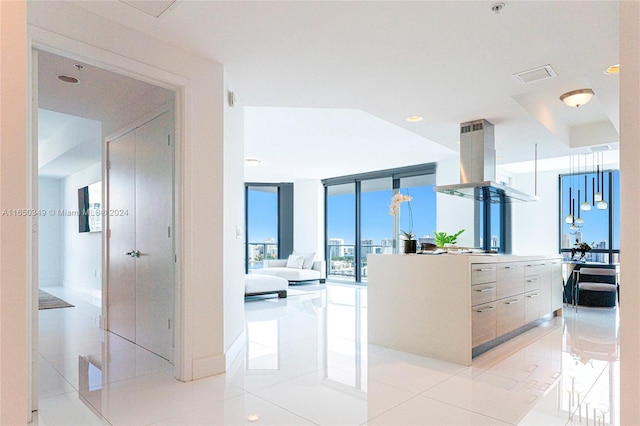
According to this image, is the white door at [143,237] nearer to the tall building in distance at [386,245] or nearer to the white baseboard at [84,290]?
the white baseboard at [84,290]

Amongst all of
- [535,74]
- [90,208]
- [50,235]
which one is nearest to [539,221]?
[535,74]

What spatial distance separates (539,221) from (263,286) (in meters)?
5.89

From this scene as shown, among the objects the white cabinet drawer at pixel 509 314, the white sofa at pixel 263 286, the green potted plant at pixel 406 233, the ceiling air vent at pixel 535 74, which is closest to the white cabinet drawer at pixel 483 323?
the white cabinet drawer at pixel 509 314

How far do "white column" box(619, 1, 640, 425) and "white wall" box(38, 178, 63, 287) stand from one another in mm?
9916

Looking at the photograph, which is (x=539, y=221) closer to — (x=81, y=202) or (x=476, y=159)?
(x=476, y=159)

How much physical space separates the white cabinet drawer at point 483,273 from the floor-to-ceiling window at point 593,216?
475 cm

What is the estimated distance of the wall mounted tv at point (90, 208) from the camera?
668 centimetres

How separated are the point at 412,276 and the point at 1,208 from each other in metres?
3.07

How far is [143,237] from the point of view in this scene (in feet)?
12.0

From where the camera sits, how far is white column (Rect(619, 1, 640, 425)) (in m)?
1.33

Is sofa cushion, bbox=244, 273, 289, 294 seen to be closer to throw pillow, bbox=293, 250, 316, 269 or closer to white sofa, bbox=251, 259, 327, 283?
white sofa, bbox=251, 259, 327, 283

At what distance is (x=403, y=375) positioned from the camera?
2.96m

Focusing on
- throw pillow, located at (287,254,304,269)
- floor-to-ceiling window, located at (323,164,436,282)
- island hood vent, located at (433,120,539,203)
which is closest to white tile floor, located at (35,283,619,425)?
island hood vent, located at (433,120,539,203)

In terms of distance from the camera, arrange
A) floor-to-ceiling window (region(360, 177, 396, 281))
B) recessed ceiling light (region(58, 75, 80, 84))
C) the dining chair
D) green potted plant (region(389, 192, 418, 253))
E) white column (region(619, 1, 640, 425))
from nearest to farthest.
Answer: white column (region(619, 1, 640, 425)), recessed ceiling light (region(58, 75, 80, 84)), green potted plant (region(389, 192, 418, 253)), the dining chair, floor-to-ceiling window (region(360, 177, 396, 281))
